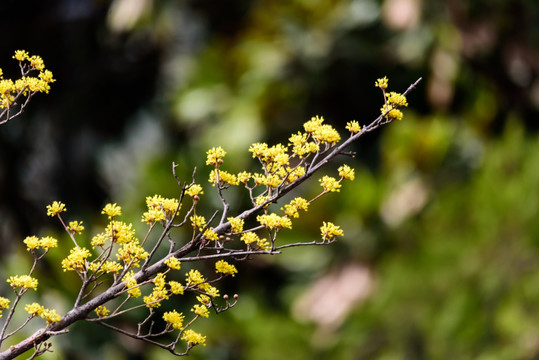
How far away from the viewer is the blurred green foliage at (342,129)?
541 centimetres

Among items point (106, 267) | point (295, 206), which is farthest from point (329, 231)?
point (106, 267)

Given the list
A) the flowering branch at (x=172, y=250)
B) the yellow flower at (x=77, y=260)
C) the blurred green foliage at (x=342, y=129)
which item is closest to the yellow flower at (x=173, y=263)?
the flowering branch at (x=172, y=250)

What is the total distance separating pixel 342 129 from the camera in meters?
6.95

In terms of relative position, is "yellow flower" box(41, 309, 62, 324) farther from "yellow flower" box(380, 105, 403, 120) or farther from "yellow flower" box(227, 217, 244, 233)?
"yellow flower" box(380, 105, 403, 120)

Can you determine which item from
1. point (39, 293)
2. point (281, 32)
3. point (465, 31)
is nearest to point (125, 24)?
point (281, 32)

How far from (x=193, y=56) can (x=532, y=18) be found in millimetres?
3273

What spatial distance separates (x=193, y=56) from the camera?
802cm

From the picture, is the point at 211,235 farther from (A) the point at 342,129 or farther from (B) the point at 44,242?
(A) the point at 342,129

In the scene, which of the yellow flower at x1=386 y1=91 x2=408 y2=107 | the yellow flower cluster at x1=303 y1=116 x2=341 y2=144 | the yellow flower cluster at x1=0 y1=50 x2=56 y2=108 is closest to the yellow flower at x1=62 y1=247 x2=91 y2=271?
the yellow flower cluster at x1=0 y1=50 x2=56 y2=108

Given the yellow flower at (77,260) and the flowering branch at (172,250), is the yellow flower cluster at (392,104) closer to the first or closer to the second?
the flowering branch at (172,250)

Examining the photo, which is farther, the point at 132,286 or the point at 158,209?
the point at 158,209

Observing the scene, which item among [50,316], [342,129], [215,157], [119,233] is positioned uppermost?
[342,129]

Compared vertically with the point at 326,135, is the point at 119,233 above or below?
below

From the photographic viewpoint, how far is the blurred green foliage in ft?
17.7
